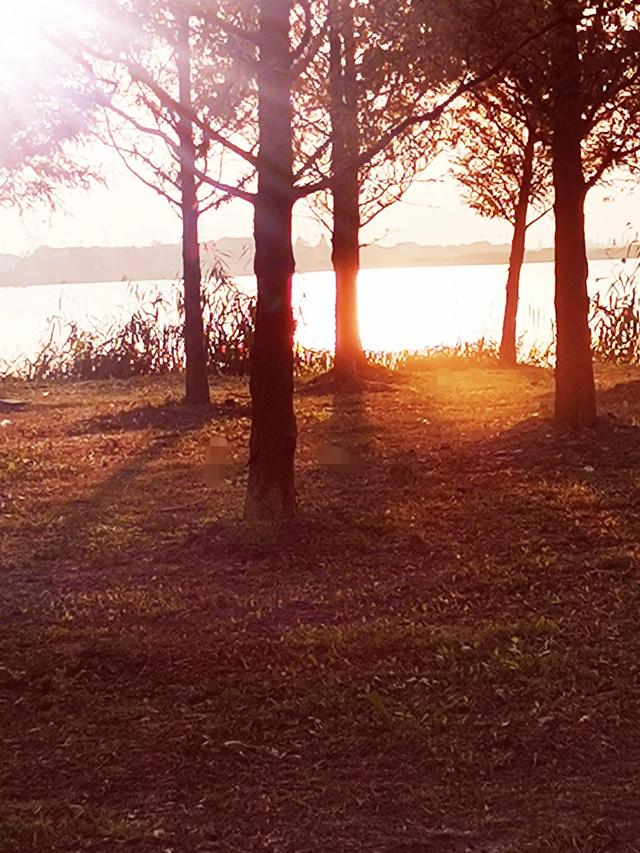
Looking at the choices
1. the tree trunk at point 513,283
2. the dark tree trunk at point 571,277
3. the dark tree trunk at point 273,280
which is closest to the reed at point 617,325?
the tree trunk at point 513,283

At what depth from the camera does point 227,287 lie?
65.5 feet

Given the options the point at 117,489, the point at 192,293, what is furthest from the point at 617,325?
the point at 117,489

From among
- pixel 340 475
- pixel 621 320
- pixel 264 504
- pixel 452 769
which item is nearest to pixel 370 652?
pixel 452 769

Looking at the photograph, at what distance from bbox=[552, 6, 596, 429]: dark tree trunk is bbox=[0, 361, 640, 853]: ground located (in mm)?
568

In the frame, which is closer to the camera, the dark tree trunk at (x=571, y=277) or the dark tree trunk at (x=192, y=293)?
the dark tree trunk at (x=571, y=277)

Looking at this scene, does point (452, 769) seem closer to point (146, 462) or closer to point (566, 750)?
point (566, 750)

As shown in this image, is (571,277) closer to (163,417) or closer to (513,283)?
(163,417)

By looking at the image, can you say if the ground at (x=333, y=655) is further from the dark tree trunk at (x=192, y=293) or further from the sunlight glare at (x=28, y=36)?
the dark tree trunk at (x=192, y=293)

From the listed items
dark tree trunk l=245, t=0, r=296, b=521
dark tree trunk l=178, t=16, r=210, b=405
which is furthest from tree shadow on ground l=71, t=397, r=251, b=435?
dark tree trunk l=245, t=0, r=296, b=521

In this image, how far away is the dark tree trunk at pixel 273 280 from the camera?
8008 mm

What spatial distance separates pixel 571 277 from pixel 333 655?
263 inches

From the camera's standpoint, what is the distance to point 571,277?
38.1ft

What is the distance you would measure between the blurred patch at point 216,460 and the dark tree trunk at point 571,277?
11.5ft

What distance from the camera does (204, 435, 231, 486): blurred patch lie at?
35.7ft
